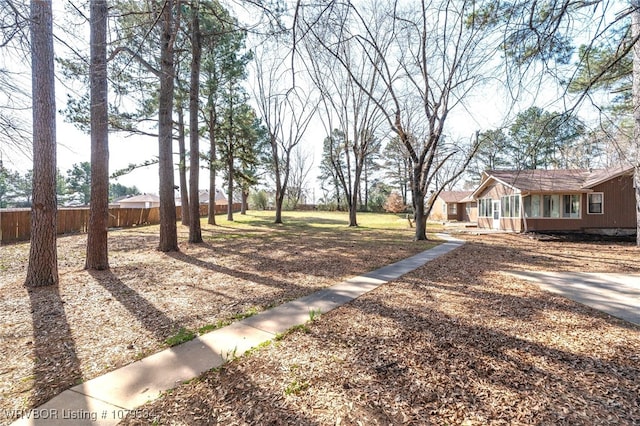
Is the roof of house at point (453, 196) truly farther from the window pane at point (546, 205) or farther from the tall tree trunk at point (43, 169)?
the tall tree trunk at point (43, 169)

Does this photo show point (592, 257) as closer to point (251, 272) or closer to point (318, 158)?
point (251, 272)

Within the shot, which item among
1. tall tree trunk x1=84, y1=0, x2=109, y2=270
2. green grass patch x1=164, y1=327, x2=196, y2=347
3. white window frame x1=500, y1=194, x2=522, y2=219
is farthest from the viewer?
white window frame x1=500, y1=194, x2=522, y2=219

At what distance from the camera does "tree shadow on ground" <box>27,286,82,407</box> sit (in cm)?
238

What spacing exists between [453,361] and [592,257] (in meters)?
9.80

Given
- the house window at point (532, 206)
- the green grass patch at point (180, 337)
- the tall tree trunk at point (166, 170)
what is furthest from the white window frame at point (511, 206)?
the green grass patch at point (180, 337)

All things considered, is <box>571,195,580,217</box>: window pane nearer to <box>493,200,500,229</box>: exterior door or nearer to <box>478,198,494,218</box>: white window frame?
<box>493,200,500,229</box>: exterior door

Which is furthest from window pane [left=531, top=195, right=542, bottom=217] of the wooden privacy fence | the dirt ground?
the wooden privacy fence

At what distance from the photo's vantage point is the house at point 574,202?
16141 millimetres

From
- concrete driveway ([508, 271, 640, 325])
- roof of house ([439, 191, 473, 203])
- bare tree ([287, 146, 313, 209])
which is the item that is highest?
bare tree ([287, 146, 313, 209])

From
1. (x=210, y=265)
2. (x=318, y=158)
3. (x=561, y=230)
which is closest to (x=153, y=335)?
(x=210, y=265)

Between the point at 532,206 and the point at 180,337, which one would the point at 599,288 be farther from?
the point at 532,206

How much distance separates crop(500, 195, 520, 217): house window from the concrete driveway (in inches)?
486

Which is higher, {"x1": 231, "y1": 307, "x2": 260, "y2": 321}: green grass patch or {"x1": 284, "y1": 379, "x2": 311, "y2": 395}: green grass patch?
{"x1": 231, "y1": 307, "x2": 260, "y2": 321}: green grass patch

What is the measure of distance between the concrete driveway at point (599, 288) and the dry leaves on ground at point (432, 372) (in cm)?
45
